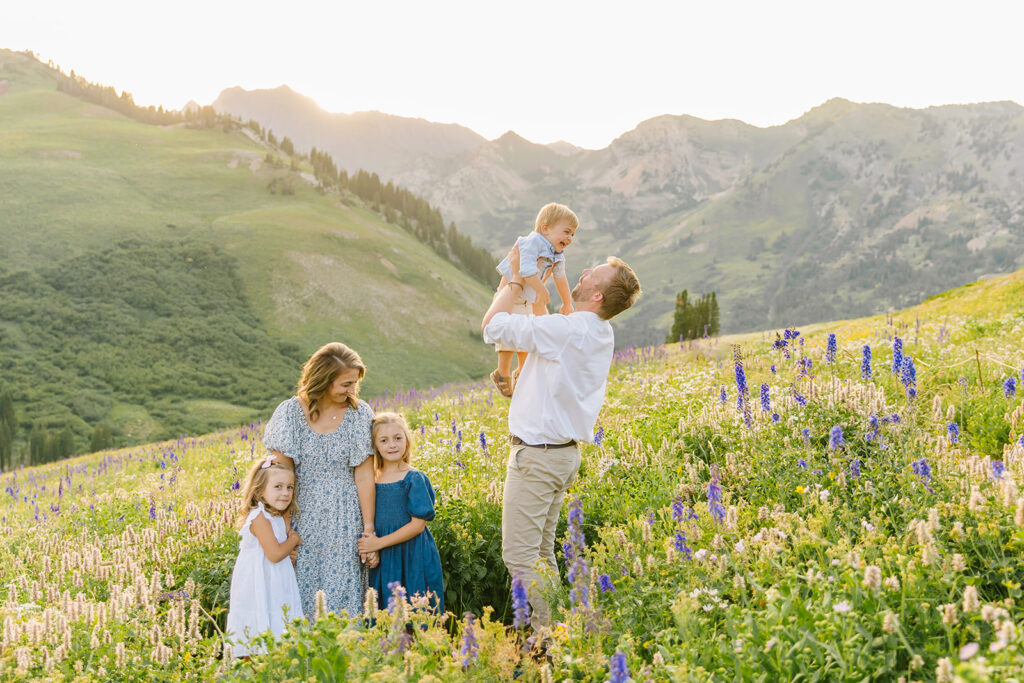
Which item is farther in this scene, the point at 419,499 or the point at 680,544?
the point at 419,499

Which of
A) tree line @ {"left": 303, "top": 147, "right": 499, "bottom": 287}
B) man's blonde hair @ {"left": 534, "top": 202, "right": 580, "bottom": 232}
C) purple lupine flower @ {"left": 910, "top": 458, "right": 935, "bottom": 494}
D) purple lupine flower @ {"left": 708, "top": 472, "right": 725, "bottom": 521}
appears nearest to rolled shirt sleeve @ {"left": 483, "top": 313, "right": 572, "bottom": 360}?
man's blonde hair @ {"left": 534, "top": 202, "right": 580, "bottom": 232}

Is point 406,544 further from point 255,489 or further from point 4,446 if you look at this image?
point 4,446

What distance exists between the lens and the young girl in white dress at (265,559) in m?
4.97

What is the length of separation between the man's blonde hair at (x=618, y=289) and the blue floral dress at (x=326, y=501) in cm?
238

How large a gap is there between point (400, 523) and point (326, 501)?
66 cm

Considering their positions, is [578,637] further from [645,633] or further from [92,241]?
[92,241]

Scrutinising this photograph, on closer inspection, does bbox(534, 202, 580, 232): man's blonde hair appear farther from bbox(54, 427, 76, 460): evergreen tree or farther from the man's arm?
bbox(54, 427, 76, 460): evergreen tree

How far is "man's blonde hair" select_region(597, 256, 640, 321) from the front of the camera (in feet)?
15.6

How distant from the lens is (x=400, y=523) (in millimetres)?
5637

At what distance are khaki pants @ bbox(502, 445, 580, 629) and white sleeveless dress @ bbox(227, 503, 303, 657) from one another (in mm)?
1772

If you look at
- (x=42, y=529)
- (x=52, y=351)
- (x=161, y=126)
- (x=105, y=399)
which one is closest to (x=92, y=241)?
(x=52, y=351)

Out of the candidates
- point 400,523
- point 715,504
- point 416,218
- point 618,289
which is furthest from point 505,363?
point 416,218

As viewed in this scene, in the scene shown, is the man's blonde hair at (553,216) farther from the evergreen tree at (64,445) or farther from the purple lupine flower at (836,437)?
the evergreen tree at (64,445)

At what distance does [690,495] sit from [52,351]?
8176 centimetres
